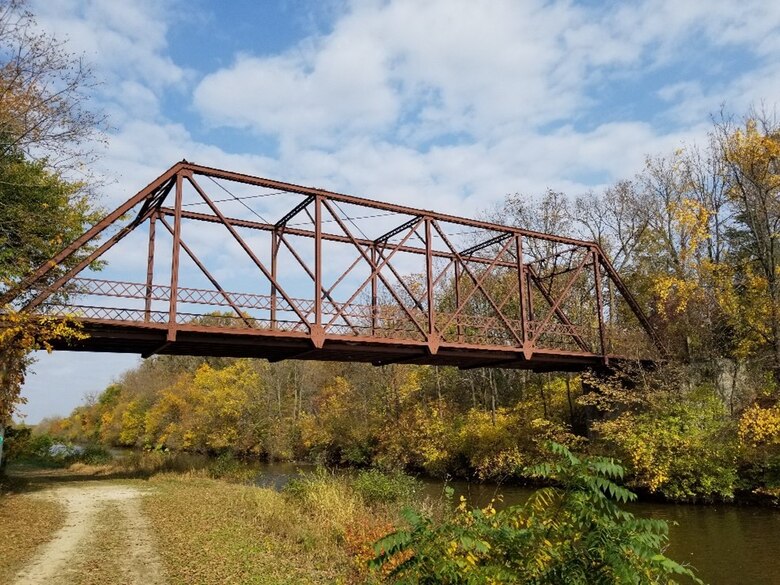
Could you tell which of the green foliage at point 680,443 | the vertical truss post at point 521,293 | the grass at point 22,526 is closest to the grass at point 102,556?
the grass at point 22,526

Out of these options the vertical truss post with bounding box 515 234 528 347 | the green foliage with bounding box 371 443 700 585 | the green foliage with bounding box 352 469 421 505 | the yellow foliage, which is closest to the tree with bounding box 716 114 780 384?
the yellow foliage

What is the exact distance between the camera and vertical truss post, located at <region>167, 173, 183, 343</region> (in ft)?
56.4

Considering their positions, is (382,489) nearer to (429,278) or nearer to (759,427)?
(429,278)

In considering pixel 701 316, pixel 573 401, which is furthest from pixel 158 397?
pixel 701 316

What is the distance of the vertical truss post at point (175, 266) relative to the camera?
1720cm

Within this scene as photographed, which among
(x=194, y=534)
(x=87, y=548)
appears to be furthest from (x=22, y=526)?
(x=194, y=534)

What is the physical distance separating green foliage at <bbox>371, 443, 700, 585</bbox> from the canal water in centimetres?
454

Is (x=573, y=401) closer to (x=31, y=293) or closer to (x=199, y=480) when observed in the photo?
(x=199, y=480)

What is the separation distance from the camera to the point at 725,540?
50.3 feet

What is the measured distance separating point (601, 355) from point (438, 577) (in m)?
24.3

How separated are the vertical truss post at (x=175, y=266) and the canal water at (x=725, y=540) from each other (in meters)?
5.94

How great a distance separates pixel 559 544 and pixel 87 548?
10.5 metres

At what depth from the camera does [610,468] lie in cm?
455

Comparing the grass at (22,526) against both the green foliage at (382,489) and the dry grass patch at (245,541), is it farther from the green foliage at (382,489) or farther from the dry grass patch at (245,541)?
the green foliage at (382,489)
